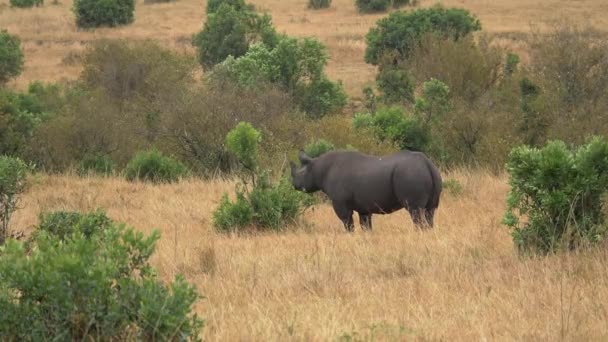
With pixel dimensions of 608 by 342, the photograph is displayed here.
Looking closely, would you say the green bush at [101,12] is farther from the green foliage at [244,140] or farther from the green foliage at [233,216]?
the green foliage at [233,216]

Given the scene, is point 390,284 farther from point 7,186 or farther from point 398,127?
point 398,127

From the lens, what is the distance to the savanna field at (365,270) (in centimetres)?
532

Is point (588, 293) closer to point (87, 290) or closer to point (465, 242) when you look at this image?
point (465, 242)

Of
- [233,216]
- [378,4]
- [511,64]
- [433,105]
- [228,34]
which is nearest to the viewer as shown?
[233,216]

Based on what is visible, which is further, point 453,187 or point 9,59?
point 9,59

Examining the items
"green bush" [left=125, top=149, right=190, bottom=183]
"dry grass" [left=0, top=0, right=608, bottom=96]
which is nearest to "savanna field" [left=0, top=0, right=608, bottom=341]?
"green bush" [left=125, top=149, right=190, bottom=183]

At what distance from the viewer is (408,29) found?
40000 mm

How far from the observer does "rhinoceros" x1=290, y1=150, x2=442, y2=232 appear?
10.0 meters

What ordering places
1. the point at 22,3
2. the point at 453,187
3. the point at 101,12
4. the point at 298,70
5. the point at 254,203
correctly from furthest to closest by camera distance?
the point at 22,3 < the point at 101,12 < the point at 298,70 < the point at 453,187 < the point at 254,203

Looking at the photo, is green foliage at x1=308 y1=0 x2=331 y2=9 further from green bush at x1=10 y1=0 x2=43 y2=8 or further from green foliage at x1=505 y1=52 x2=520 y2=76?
green foliage at x1=505 y1=52 x2=520 y2=76

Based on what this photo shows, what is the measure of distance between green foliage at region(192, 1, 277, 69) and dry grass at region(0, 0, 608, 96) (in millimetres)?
4518

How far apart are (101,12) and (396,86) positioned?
25.5 metres

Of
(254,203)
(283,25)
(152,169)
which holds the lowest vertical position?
(283,25)

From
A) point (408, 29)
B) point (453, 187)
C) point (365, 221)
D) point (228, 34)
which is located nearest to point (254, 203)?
point (365, 221)
